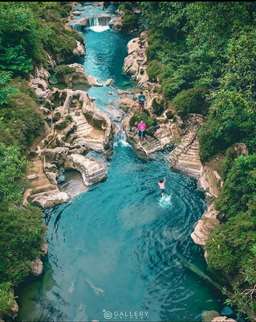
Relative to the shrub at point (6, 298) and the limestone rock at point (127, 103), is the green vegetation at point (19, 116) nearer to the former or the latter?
the shrub at point (6, 298)

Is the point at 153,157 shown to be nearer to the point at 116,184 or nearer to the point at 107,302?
the point at 116,184

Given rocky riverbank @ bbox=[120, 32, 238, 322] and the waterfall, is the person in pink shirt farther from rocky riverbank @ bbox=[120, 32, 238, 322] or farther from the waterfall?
the waterfall

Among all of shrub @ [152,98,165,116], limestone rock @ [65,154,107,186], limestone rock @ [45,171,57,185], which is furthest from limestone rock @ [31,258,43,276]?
shrub @ [152,98,165,116]

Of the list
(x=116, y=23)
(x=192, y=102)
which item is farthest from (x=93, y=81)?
(x=116, y=23)

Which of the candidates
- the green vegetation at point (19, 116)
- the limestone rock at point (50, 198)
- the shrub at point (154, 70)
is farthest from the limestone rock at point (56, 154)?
the shrub at point (154, 70)

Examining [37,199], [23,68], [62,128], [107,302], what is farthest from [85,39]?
[107,302]

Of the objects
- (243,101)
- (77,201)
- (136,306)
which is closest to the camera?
(136,306)
